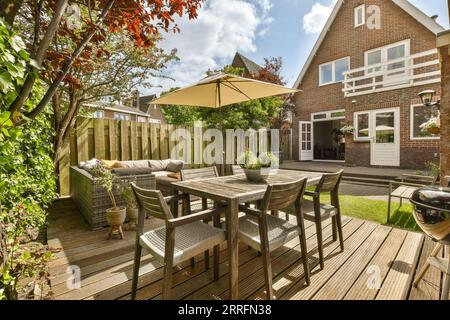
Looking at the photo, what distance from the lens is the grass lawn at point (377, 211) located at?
142 inches

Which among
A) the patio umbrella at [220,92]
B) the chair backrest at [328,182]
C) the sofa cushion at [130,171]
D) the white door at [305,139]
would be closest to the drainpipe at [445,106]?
the chair backrest at [328,182]

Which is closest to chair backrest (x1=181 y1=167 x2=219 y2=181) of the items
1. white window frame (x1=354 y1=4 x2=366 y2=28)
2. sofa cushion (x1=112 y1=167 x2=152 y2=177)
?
sofa cushion (x1=112 y1=167 x2=152 y2=177)

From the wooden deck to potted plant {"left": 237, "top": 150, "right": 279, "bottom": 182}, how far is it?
930mm

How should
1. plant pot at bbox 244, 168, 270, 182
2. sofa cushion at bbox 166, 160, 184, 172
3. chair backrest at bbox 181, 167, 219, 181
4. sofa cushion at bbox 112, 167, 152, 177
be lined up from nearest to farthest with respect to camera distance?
plant pot at bbox 244, 168, 270, 182 < chair backrest at bbox 181, 167, 219, 181 < sofa cushion at bbox 112, 167, 152, 177 < sofa cushion at bbox 166, 160, 184, 172

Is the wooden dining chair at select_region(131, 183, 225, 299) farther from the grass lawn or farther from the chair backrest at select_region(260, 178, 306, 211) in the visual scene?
the grass lawn

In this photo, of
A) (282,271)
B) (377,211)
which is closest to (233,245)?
(282,271)

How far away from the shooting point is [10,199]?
199 cm

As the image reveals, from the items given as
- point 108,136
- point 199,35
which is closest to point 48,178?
point 108,136

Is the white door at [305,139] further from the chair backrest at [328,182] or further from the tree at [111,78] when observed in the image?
the chair backrest at [328,182]

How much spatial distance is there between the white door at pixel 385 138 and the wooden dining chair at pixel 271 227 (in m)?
9.04

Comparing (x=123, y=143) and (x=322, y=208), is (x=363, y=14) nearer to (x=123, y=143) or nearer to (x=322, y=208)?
(x=322, y=208)

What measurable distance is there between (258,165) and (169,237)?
1.43m

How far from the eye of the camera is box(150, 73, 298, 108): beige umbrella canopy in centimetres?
356
